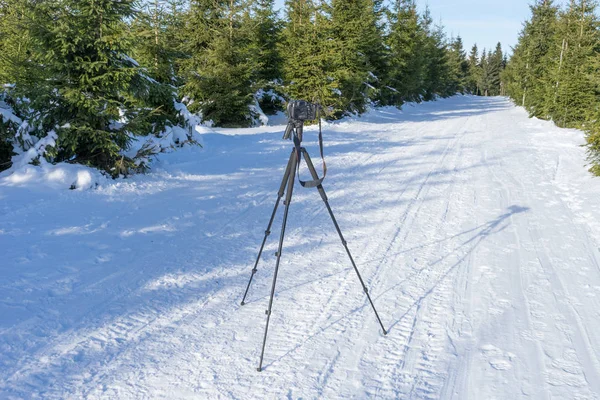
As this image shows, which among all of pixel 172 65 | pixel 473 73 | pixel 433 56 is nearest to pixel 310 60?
pixel 172 65

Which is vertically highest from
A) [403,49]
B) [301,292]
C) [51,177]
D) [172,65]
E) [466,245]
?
[403,49]

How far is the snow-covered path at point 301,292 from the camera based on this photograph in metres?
3.00

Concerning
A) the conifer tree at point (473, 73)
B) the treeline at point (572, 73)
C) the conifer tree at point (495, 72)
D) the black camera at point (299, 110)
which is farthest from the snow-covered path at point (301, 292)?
the conifer tree at point (495, 72)

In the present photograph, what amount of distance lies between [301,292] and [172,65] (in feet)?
40.8

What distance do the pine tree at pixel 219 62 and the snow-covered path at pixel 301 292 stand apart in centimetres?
932

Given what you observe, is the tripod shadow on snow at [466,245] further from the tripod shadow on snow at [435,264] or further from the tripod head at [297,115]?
the tripod head at [297,115]

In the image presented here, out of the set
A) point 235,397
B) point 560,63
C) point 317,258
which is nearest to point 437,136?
point 560,63

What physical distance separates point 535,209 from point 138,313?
21.4ft

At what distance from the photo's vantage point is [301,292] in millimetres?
4258

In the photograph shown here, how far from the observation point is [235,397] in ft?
9.16

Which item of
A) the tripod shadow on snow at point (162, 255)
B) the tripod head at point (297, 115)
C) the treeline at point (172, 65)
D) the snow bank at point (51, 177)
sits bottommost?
the tripod shadow on snow at point (162, 255)

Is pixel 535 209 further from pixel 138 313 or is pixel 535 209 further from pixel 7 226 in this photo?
pixel 7 226

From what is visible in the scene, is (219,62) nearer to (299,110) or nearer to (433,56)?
(299,110)

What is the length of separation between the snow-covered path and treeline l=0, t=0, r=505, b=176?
4.21 ft
